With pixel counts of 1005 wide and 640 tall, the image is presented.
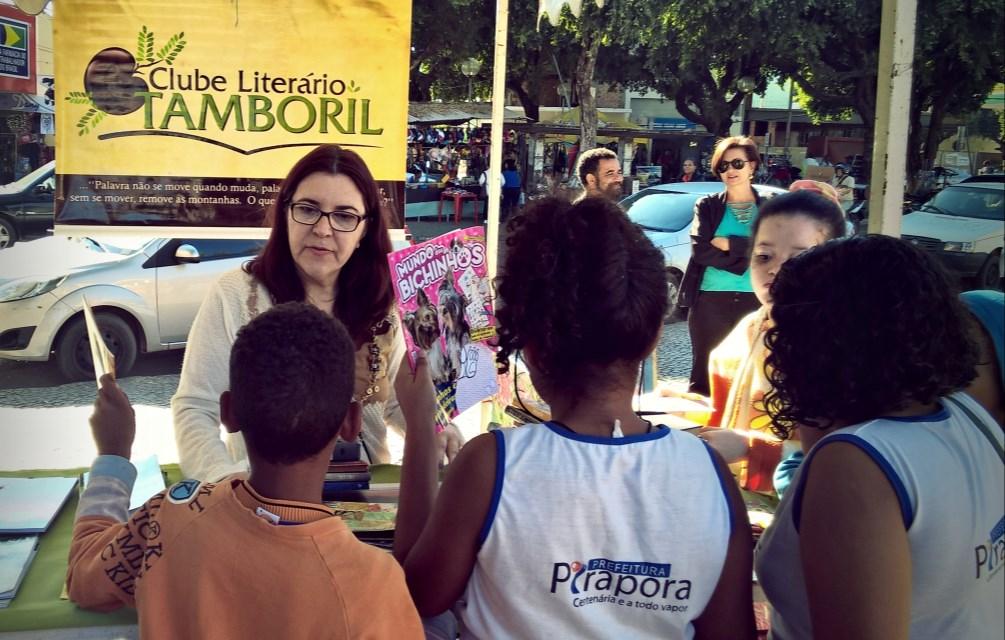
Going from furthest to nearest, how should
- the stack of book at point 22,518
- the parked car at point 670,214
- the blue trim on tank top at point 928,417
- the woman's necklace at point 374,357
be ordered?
the parked car at point 670,214 → the woman's necklace at point 374,357 → the stack of book at point 22,518 → the blue trim on tank top at point 928,417

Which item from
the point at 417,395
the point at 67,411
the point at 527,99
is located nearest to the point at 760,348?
the point at 417,395

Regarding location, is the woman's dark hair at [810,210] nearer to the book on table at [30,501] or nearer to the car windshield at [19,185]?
the book on table at [30,501]

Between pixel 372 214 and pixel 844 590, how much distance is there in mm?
1599

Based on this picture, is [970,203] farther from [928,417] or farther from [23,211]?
[23,211]

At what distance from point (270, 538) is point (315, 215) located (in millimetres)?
1236

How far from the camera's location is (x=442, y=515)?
131cm

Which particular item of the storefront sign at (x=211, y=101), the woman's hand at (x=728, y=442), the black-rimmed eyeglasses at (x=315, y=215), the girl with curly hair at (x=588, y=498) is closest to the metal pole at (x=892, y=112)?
the woman's hand at (x=728, y=442)

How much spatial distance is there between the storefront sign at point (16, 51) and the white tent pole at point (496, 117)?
61.8 inches

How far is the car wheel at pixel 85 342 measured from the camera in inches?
266

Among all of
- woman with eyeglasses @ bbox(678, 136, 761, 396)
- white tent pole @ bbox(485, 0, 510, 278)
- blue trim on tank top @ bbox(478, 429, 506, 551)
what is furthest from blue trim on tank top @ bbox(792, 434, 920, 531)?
woman with eyeglasses @ bbox(678, 136, 761, 396)

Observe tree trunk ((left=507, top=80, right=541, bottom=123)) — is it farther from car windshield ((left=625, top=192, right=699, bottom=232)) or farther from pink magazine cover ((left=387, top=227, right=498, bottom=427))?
pink magazine cover ((left=387, top=227, right=498, bottom=427))

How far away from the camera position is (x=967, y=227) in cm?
905

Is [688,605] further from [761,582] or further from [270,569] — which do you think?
[270,569]

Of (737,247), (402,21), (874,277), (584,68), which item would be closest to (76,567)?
(874,277)
